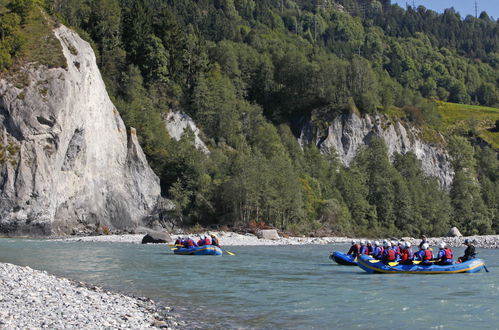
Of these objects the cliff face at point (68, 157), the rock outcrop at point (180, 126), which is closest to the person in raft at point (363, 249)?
the cliff face at point (68, 157)

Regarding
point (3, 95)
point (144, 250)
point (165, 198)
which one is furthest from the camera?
point (165, 198)

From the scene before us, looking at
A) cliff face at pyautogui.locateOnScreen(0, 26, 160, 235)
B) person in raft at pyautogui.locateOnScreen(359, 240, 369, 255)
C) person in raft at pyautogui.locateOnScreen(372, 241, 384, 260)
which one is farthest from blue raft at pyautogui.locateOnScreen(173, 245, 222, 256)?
cliff face at pyautogui.locateOnScreen(0, 26, 160, 235)

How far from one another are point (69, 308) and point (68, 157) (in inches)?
1790

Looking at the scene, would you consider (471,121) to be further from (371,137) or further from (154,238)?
(154,238)

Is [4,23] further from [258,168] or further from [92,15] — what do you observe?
[258,168]

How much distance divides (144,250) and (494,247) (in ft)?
127

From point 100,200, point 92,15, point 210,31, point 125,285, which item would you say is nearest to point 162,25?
point 92,15

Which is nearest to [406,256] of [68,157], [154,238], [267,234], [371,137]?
[154,238]

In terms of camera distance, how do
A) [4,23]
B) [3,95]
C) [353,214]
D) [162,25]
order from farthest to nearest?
[162,25] → [353,214] → [4,23] → [3,95]

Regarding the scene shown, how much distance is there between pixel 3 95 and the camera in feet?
181

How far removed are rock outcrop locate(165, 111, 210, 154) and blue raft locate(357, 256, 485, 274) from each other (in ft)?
168

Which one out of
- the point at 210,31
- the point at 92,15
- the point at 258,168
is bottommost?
the point at 258,168

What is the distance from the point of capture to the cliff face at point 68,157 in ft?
175

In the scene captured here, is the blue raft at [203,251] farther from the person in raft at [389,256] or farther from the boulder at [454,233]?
the boulder at [454,233]
